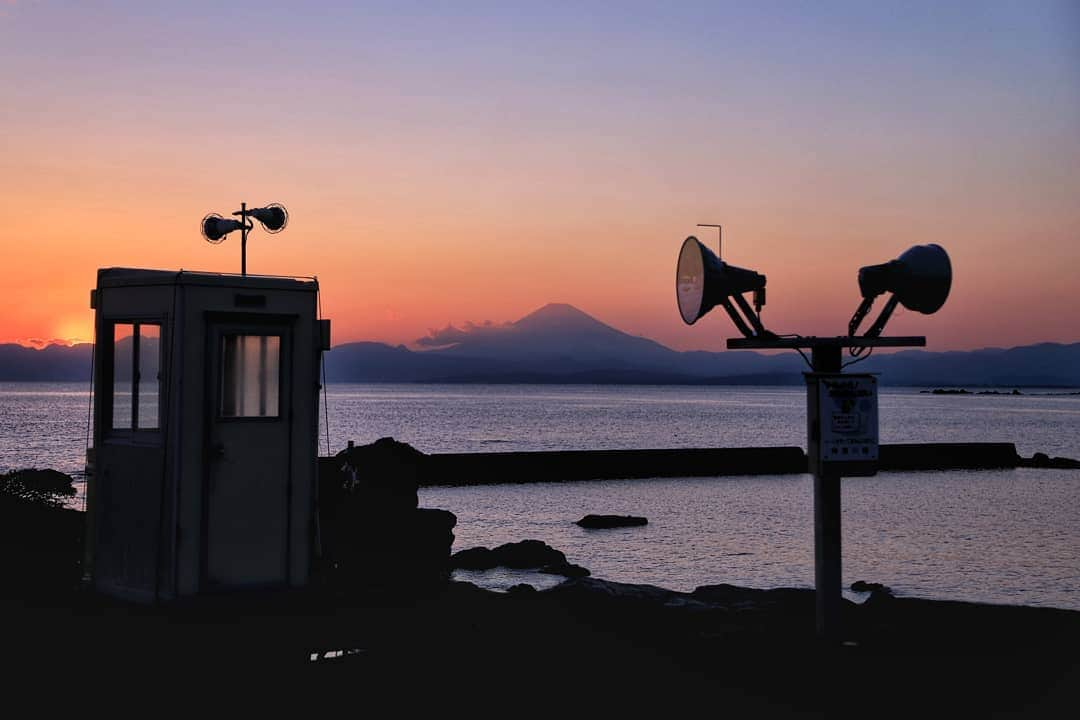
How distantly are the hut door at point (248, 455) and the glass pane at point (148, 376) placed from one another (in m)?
0.64

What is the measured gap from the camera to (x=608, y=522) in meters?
38.2

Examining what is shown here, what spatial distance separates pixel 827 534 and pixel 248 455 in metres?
5.91

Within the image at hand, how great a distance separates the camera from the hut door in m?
11.0

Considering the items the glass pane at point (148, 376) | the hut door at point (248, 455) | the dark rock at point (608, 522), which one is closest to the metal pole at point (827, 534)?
the hut door at point (248, 455)

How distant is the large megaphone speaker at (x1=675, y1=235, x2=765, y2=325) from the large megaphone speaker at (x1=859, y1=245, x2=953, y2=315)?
1.10m

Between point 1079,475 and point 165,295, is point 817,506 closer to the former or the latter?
point 165,295

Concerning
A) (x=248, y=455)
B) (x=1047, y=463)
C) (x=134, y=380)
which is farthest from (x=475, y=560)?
(x=1047, y=463)

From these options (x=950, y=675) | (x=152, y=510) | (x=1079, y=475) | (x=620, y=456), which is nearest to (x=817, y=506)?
(x=950, y=675)

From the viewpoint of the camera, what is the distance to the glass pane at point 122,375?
37.5 feet

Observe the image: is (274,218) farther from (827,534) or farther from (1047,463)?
(1047,463)

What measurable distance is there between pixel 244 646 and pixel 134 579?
2.27 meters

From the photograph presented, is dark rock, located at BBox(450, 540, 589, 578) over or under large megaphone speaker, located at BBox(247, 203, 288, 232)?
under

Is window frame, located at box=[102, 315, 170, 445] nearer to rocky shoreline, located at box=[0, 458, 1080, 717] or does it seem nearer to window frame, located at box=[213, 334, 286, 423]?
window frame, located at box=[213, 334, 286, 423]

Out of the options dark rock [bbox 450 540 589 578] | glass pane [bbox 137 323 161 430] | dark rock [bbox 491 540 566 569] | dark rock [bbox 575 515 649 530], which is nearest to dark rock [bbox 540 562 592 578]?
dark rock [bbox 450 540 589 578]
